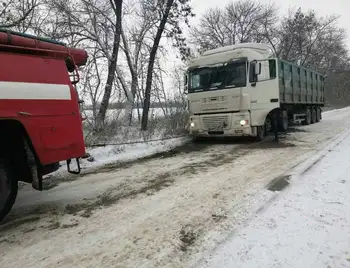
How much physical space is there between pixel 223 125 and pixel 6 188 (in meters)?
8.37

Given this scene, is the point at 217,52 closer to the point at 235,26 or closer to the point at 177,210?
the point at 177,210

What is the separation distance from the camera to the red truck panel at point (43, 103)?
4109mm

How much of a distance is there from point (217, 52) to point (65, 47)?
8.42 meters

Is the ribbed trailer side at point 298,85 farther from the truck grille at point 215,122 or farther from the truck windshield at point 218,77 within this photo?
the truck grille at point 215,122

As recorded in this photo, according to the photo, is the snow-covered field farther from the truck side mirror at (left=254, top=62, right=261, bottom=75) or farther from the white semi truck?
the truck side mirror at (left=254, top=62, right=261, bottom=75)

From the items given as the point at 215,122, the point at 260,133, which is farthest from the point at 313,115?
the point at 215,122

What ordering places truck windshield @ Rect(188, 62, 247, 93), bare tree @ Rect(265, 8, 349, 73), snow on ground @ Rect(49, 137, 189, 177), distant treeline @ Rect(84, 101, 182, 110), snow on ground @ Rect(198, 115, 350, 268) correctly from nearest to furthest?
snow on ground @ Rect(198, 115, 350, 268)
snow on ground @ Rect(49, 137, 189, 177)
truck windshield @ Rect(188, 62, 247, 93)
distant treeline @ Rect(84, 101, 182, 110)
bare tree @ Rect(265, 8, 349, 73)

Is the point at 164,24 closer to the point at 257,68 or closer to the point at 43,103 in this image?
the point at 257,68

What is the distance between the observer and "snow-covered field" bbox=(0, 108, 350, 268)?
3.35m

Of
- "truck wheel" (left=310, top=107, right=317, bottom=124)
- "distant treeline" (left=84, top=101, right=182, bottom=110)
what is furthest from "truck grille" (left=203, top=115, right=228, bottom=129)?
"truck wheel" (left=310, top=107, right=317, bottom=124)

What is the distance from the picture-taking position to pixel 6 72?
4066 millimetres

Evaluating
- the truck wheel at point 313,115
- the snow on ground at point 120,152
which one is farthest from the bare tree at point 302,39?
the snow on ground at point 120,152

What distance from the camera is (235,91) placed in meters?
11.4

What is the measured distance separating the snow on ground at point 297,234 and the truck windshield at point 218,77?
21.8 feet
